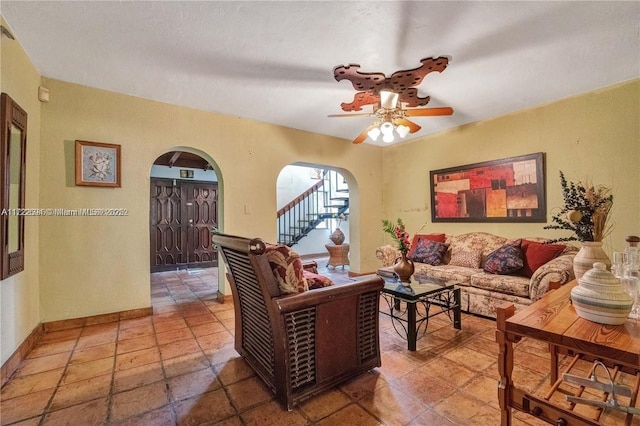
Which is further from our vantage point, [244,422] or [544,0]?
[544,0]

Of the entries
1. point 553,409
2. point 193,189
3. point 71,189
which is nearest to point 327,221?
point 193,189

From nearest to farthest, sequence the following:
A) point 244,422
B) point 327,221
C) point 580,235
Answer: point 244,422 < point 580,235 < point 327,221

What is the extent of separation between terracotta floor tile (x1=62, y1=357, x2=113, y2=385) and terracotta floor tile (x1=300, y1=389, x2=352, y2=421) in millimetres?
1558

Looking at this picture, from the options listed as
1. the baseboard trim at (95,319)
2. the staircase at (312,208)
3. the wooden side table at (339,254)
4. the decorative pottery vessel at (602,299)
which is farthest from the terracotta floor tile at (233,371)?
the staircase at (312,208)

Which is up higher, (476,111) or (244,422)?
(476,111)

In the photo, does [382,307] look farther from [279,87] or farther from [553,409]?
[279,87]

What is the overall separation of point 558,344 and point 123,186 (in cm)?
393

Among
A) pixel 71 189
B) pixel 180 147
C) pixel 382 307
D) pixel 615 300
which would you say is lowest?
pixel 382 307

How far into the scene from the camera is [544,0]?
1863mm

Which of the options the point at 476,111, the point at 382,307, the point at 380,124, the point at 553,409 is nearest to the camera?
the point at 553,409

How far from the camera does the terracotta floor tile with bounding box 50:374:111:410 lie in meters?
1.75

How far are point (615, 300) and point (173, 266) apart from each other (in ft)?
22.7

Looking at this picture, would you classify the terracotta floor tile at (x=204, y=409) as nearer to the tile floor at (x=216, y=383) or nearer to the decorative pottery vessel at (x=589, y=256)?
the tile floor at (x=216, y=383)

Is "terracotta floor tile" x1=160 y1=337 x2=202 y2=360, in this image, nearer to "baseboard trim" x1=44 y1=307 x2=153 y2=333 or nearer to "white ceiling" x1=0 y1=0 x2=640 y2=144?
"baseboard trim" x1=44 y1=307 x2=153 y2=333
